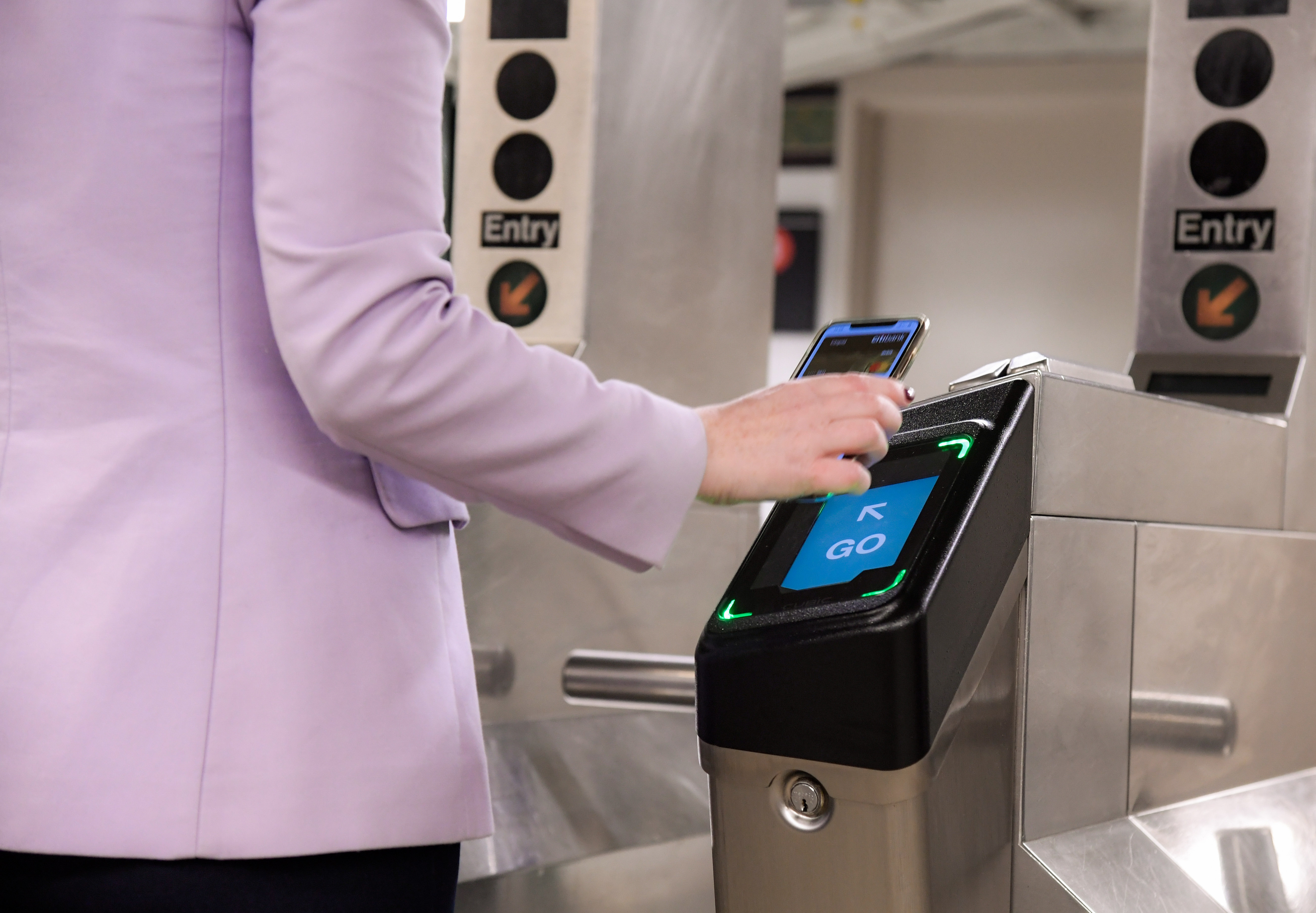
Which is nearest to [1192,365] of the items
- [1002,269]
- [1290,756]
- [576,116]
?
[1290,756]

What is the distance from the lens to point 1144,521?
79 centimetres

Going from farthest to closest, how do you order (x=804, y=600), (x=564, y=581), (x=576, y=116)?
→ (x=564, y=581)
(x=576, y=116)
(x=804, y=600)

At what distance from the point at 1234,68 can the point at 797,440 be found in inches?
54.8

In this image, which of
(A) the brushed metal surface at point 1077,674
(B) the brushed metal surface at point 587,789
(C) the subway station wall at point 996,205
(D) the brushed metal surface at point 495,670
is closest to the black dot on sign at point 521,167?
(D) the brushed metal surface at point 495,670

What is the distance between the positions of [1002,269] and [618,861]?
435cm

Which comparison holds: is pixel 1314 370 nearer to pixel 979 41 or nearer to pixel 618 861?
pixel 618 861

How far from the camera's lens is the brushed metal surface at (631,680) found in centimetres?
113

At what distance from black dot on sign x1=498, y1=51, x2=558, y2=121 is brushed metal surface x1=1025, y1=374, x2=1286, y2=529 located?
1.18 m

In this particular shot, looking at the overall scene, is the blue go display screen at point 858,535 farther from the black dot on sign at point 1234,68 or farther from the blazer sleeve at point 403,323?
the black dot on sign at point 1234,68

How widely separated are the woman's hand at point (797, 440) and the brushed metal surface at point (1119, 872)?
32 centimetres

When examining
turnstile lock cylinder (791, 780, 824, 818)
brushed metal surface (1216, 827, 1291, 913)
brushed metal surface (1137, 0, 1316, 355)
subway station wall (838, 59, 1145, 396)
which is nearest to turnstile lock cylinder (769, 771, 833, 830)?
turnstile lock cylinder (791, 780, 824, 818)

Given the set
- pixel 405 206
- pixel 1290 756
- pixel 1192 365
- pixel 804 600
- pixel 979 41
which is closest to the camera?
pixel 405 206

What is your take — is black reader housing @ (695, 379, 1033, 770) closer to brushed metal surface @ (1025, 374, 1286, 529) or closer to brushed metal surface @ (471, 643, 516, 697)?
brushed metal surface @ (1025, 374, 1286, 529)

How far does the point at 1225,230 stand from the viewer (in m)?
1.64
